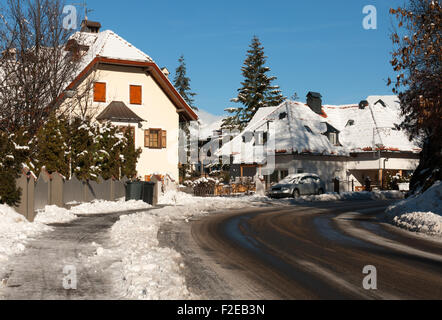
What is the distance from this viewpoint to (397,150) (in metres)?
51.7

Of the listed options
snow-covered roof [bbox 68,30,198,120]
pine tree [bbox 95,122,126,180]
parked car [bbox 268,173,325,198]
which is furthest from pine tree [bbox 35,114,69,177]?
parked car [bbox 268,173,325,198]

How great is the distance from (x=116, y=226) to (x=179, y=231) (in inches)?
68.1

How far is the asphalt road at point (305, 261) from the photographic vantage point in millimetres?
6586

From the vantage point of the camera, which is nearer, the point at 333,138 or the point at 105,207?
the point at 105,207

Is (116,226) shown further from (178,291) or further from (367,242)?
(178,291)

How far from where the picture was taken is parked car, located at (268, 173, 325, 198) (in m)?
34.8

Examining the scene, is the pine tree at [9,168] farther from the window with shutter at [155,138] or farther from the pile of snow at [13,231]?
the window with shutter at [155,138]

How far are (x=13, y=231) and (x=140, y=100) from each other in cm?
2801

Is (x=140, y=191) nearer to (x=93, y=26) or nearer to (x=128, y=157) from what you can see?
(x=128, y=157)

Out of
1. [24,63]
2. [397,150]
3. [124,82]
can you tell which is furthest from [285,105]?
[24,63]

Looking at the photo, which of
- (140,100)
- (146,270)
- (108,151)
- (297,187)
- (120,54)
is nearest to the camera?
(146,270)

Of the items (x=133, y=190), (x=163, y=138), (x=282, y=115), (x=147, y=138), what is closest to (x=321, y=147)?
(x=282, y=115)

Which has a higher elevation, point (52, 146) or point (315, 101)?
point (315, 101)

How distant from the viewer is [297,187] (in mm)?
35219
